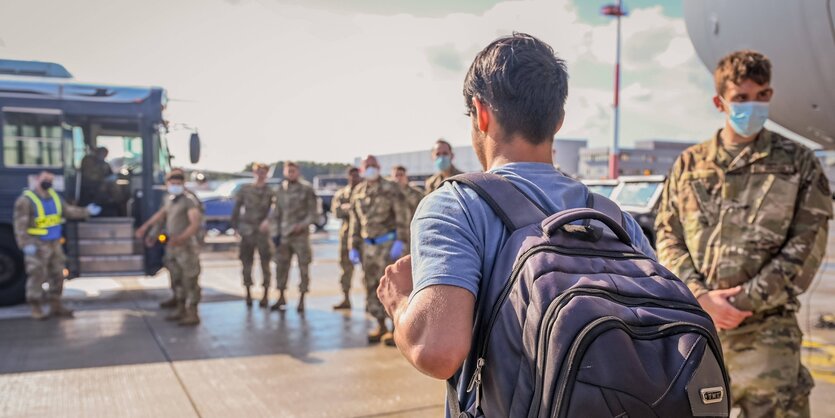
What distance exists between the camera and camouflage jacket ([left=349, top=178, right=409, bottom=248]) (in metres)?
6.23

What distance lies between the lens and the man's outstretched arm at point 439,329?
115 centimetres

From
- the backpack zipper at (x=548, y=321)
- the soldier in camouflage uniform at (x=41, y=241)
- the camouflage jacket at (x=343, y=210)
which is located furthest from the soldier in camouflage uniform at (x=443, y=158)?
the backpack zipper at (x=548, y=321)

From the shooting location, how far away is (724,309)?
2.36 metres

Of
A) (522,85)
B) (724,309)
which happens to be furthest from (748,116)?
(522,85)

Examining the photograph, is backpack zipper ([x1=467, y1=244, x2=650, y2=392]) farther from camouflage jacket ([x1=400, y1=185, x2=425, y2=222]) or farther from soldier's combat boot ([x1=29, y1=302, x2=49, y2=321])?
soldier's combat boot ([x1=29, y1=302, x2=49, y2=321])

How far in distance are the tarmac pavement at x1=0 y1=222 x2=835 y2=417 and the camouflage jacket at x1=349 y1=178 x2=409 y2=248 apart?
102cm

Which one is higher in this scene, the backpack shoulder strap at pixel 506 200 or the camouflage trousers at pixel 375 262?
the backpack shoulder strap at pixel 506 200

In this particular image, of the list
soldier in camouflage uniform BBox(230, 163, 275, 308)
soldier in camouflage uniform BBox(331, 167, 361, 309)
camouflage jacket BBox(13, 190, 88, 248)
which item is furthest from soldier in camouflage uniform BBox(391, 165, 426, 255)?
camouflage jacket BBox(13, 190, 88, 248)

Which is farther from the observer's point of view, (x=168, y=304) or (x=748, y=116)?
(x=168, y=304)

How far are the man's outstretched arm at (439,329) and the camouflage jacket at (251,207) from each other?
6849 millimetres

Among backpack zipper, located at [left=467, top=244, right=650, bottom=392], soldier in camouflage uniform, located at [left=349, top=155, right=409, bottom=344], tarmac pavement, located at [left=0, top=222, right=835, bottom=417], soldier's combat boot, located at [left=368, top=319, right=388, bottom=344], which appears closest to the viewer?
backpack zipper, located at [left=467, top=244, right=650, bottom=392]

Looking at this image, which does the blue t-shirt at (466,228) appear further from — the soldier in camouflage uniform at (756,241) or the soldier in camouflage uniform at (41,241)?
the soldier in camouflage uniform at (41,241)

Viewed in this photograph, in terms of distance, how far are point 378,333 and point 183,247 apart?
232 centimetres

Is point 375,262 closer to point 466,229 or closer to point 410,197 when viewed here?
point 410,197
